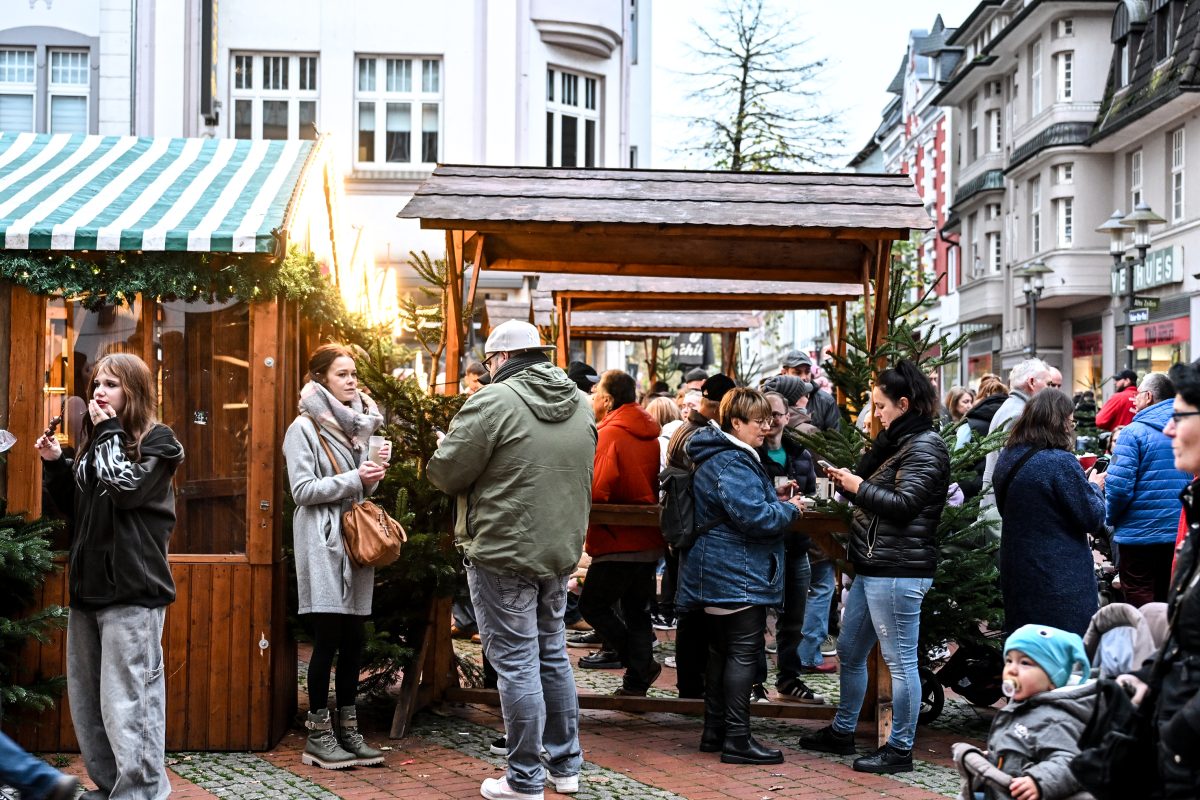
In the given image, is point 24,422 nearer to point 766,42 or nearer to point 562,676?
point 562,676

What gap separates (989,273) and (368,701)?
3743 centimetres

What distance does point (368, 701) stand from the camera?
772 cm

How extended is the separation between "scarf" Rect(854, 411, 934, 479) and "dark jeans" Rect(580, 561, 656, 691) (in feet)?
5.56

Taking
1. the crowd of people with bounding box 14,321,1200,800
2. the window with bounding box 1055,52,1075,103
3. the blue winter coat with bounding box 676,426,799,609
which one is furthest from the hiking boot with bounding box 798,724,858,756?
the window with bounding box 1055,52,1075,103

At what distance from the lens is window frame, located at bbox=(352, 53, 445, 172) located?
22266 mm

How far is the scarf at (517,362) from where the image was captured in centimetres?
620

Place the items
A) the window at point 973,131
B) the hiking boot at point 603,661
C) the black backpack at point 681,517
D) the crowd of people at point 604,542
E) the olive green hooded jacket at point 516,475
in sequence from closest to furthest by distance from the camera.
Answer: the crowd of people at point 604,542 < the olive green hooded jacket at point 516,475 < the black backpack at point 681,517 < the hiking boot at point 603,661 < the window at point 973,131

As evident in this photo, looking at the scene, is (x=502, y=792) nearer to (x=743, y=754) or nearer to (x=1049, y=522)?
(x=743, y=754)

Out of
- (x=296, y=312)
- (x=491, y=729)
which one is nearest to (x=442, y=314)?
(x=296, y=312)

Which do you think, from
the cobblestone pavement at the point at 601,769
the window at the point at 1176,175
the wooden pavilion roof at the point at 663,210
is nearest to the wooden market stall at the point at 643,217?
the wooden pavilion roof at the point at 663,210

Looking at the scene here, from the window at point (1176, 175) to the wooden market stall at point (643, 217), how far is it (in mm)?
23179

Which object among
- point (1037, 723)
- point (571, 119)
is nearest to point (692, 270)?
point (1037, 723)

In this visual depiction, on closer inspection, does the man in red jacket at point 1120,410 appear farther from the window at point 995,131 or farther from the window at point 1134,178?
the window at point 995,131

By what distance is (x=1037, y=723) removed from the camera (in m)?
4.25
